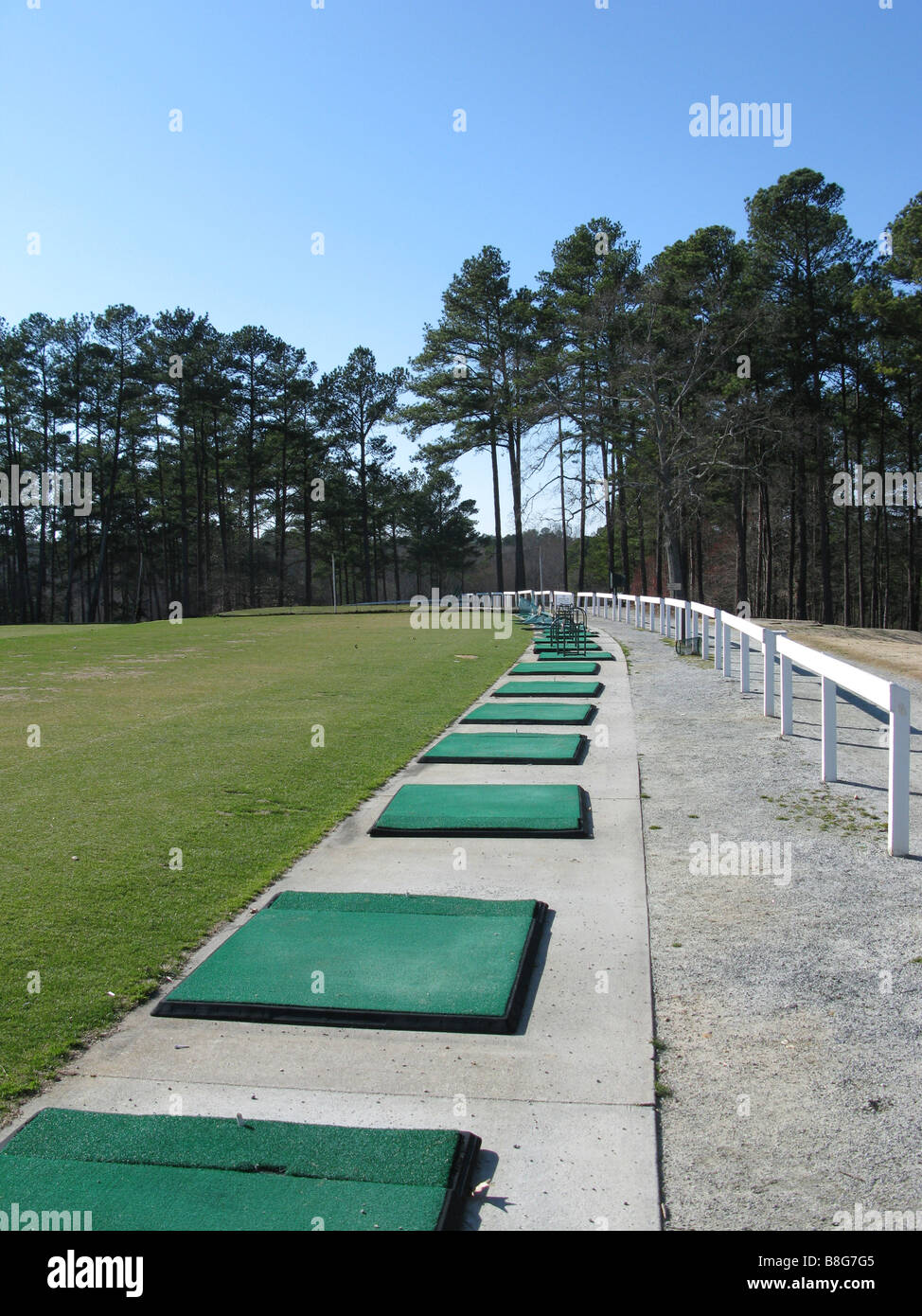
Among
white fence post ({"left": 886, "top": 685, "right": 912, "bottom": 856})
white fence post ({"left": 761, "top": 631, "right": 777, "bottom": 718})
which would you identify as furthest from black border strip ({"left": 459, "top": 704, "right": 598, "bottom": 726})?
white fence post ({"left": 886, "top": 685, "right": 912, "bottom": 856})

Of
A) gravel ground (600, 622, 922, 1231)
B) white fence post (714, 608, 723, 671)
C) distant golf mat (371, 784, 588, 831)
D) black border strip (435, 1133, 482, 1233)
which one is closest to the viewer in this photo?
black border strip (435, 1133, 482, 1233)

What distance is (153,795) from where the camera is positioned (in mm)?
8461

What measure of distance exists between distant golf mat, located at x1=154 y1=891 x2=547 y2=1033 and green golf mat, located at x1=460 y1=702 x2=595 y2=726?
6.58 m

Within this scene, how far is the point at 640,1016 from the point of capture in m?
4.37

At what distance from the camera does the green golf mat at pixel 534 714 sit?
40.6 ft

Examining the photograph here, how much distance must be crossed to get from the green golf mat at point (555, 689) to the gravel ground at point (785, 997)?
18.4 feet

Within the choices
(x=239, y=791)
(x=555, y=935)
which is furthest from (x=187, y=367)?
(x=555, y=935)

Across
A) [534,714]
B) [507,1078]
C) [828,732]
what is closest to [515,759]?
[534,714]

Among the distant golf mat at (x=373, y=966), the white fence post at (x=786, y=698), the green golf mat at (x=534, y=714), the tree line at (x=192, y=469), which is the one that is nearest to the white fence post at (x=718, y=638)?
the green golf mat at (x=534, y=714)

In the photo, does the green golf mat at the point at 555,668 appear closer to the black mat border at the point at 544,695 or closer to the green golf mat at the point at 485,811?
the black mat border at the point at 544,695

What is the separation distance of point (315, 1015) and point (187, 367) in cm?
5820

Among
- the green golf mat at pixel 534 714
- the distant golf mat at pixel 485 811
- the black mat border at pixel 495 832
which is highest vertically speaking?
the green golf mat at pixel 534 714

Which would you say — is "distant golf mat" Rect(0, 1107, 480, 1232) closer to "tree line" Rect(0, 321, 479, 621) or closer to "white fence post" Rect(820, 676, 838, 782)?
"white fence post" Rect(820, 676, 838, 782)

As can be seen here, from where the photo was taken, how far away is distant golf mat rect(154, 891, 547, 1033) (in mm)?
4414
